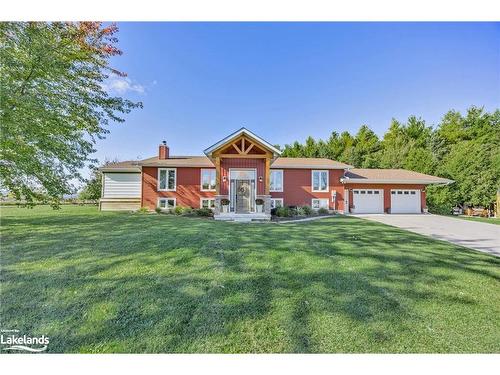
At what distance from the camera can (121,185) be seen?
1388cm

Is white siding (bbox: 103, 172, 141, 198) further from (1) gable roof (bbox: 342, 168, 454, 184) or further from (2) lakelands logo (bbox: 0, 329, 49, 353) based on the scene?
(1) gable roof (bbox: 342, 168, 454, 184)

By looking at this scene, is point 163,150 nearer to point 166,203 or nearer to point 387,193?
point 166,203

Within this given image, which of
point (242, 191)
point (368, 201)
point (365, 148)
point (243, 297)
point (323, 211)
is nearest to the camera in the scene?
point (243, 297)

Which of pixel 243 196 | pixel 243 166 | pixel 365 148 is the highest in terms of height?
pixel 365 148

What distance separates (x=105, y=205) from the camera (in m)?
13.5

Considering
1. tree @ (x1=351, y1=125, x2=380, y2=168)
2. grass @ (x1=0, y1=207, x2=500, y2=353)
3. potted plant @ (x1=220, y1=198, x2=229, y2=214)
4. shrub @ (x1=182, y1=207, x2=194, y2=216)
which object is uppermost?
tree @ (x1=351, y1=125, x2=380, y2=168)

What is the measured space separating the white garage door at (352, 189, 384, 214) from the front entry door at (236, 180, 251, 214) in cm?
770

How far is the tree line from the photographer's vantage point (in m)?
16.5

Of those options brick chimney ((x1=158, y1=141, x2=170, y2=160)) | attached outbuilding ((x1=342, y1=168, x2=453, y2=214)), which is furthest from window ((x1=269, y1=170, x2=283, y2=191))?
brick chimney ((x1=158, y1=141, x2=170, y2=160))

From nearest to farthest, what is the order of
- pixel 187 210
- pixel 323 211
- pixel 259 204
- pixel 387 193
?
pixel 259 204 → pixel 187 210 → pixel 323 211 → pixel 387 193

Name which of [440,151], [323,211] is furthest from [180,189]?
[440,151]

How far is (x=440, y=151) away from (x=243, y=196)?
24.4 meters
